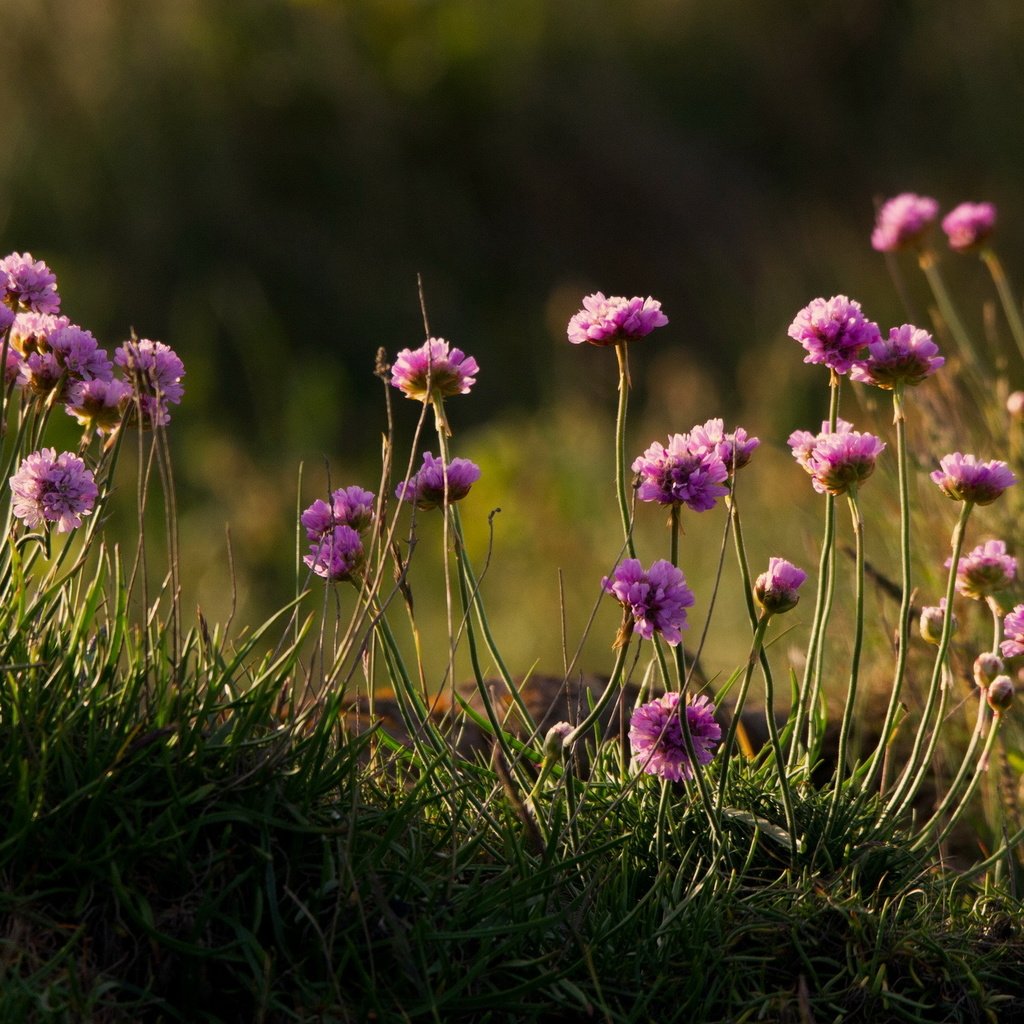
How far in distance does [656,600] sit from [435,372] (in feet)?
1.54

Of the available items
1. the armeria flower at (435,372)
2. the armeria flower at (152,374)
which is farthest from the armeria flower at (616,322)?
the armeria flower at (152,374)

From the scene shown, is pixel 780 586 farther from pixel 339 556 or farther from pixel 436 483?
pixel 339 556

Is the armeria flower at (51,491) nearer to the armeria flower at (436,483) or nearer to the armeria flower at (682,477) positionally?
the armeria flower at (436,483)

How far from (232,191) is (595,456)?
4.37 m

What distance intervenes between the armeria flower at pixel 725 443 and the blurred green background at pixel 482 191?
14.8 ft

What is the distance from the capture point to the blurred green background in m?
8.12

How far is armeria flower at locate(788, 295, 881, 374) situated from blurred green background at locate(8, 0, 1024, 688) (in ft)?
15.0

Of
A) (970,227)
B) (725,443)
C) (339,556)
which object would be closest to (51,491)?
(339,556)

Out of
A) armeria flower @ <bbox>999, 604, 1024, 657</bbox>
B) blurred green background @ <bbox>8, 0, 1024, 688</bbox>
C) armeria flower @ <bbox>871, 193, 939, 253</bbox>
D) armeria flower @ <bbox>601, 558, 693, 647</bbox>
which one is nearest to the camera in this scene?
armeria flower @ <bbox>601, 558, 693, 647</bbox>

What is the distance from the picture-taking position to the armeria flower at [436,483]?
6.29 feet

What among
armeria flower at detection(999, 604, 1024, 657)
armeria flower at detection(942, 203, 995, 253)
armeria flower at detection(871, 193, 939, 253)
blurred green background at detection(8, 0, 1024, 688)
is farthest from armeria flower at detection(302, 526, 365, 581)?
blurred green background at detection(8, 0, 1024, 688)

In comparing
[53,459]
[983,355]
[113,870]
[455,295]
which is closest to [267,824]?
[113,870]

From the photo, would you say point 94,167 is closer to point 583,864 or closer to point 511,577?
point 511,577

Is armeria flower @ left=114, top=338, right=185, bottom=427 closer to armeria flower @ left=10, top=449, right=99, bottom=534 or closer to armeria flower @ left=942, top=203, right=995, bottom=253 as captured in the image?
armeria flower @ left=10, top=449, right=99, bottom=534
